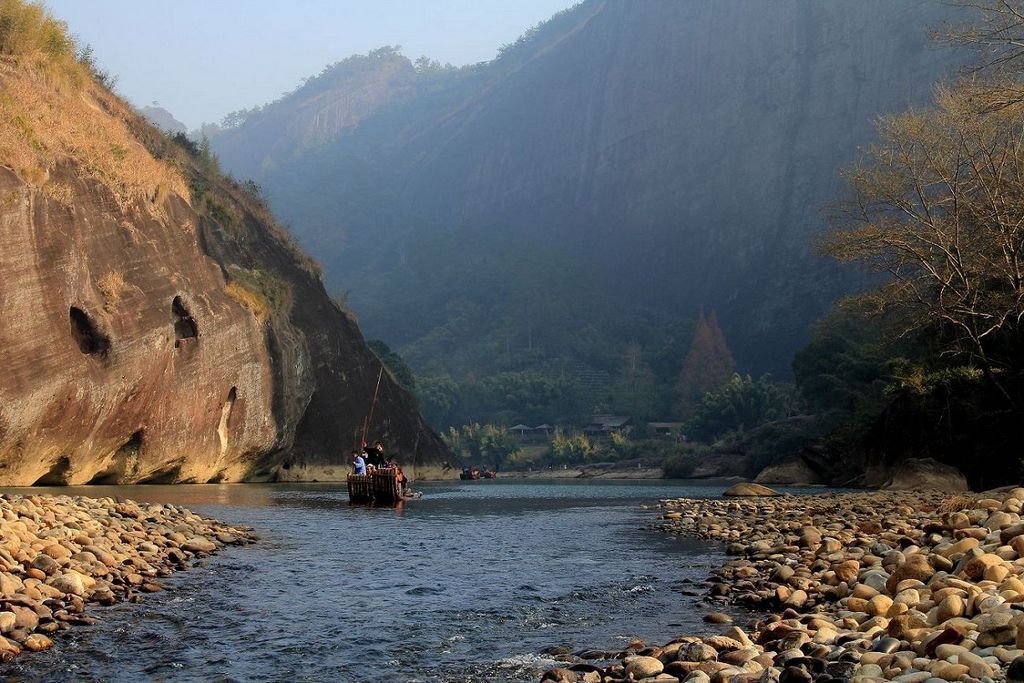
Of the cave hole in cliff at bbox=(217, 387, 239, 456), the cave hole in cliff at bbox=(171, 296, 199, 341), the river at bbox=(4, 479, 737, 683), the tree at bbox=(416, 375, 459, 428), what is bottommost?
the river at bbox=(4, 479, 737, 683)

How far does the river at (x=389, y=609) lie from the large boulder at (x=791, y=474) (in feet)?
119

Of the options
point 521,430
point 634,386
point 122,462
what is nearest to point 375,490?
point 122,462

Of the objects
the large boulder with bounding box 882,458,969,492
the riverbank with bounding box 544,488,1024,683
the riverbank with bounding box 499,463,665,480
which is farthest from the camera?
the riverbank with bounding box 499,463,665,480

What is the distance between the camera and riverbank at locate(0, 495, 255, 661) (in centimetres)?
1195

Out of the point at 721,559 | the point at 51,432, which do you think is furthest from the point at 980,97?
the point at 51,432

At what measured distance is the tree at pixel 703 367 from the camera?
14238cm

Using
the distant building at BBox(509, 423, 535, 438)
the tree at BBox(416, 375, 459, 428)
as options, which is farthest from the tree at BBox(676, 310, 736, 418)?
the tree at BBox(416, 375, 459, 428)

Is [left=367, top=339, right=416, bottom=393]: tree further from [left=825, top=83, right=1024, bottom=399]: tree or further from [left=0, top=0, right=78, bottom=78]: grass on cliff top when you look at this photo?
[left=825, top=83, right=1024, bottom=399]: tree

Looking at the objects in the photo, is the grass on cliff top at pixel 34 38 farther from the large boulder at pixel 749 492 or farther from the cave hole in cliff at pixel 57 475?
the large boulder at pixel 749 492

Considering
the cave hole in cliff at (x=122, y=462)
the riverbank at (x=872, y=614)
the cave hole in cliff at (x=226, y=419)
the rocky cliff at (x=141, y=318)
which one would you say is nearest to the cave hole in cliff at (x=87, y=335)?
the rocky cliff at (x=141, y=318)

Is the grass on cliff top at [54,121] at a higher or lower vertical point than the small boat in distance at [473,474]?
higher

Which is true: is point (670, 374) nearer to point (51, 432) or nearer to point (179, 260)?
→ point (179, 260)

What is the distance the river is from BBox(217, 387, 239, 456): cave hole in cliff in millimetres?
20064

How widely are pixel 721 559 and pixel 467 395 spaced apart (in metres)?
127
